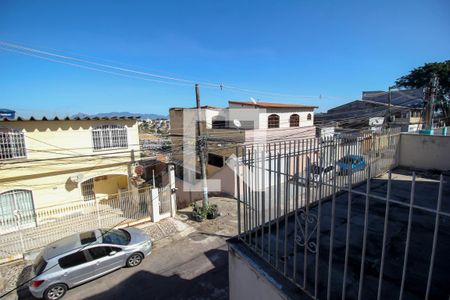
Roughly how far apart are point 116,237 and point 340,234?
23.8ft

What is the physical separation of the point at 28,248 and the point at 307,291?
10027 millimetres

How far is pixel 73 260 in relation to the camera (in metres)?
Result: 6.66

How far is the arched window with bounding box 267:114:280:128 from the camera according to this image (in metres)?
20.5

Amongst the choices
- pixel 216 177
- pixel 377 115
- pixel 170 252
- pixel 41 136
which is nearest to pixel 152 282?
pixel 170 252

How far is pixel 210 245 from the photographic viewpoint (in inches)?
354

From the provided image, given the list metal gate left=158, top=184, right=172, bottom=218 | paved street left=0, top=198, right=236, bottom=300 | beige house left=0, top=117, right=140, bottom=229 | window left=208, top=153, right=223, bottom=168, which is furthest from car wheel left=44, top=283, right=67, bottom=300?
window left=208, top=153, right=223, bottom=168

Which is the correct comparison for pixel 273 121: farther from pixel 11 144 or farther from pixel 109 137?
pixel 11 144

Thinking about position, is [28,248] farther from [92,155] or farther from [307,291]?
[307,291]

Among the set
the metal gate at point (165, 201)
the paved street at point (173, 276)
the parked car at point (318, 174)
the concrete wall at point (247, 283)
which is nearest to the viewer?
the parked car at point (318, 174)

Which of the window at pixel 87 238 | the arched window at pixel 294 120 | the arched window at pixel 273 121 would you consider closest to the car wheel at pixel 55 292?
the window at pixel 87 238

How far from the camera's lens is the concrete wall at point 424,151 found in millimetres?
7109

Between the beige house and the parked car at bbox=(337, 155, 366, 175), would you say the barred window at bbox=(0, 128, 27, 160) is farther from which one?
the parked car at bbox=(337, 155, 366, 175)

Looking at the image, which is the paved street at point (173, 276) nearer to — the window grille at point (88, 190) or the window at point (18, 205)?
the window at point (18, 205)

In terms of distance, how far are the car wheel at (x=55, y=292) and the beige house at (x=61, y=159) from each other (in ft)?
13.8
